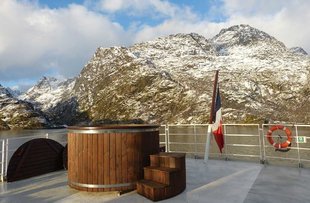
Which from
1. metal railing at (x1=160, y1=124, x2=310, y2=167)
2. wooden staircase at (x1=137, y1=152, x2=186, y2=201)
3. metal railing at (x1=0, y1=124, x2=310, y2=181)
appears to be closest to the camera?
wooden staircase at (x1=137, y1=152, x2=186, y2=201)

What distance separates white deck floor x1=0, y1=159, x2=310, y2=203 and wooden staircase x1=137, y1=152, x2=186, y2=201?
0.18 meters

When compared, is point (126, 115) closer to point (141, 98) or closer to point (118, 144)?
point (141, 98)

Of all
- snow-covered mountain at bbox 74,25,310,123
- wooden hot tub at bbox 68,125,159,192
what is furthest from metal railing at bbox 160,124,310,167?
snow-covered mountain at bbox 74,25,310,123

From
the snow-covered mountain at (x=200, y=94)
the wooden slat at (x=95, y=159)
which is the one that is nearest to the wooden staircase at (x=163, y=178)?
the wooden slat at (x=95, y=159)

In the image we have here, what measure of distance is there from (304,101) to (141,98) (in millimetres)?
88274

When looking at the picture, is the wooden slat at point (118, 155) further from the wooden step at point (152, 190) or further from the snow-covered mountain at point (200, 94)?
the snow-covered mountain at point (200, 94)

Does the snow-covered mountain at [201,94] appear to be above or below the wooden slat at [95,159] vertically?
above

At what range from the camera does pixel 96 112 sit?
7254 inches

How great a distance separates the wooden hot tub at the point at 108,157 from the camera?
774 centimetres

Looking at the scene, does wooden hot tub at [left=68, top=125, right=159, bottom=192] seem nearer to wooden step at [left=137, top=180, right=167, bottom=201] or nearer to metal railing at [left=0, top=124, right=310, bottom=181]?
wooden step at [left=137, top=180, right=167, bottom=201]

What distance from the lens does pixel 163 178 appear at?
24.5ft

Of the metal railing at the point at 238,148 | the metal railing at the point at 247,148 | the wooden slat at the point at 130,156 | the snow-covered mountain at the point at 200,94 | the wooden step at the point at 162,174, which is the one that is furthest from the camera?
the snow-covered mountain at the point at 200,94

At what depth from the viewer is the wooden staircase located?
23.5ft

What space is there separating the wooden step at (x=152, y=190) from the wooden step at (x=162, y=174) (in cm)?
14
